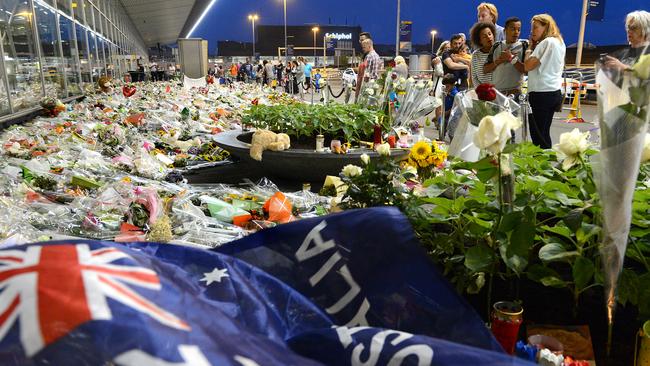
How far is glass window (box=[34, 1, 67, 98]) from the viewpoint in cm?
919

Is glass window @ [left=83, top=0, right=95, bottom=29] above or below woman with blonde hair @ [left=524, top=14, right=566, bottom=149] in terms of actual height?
above

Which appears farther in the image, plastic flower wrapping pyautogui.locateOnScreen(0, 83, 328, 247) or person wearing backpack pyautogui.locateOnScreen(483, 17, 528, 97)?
person wearing backpack pyautogui.locateOnScreen(483, 17, 528, 97)

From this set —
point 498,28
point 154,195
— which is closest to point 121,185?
point 154,195

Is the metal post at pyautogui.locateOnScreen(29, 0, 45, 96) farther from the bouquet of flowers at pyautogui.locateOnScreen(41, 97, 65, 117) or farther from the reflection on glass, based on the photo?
the reflection on glass


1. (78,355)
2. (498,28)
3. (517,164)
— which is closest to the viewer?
(78,355)

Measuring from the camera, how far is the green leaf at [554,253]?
1550mm

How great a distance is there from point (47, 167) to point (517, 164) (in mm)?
3717

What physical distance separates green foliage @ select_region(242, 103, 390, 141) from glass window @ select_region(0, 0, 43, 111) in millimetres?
3921

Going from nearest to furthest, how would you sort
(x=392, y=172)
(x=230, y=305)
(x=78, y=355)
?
(x=78, y=355) < (x=230, y=305) < (x=392, y=172)

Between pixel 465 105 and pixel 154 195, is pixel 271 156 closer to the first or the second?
pixel 154 195

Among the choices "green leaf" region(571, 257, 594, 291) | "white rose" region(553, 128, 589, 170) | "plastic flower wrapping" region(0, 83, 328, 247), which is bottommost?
"plastic flower wrapping" region(0, 83, 328, 247)

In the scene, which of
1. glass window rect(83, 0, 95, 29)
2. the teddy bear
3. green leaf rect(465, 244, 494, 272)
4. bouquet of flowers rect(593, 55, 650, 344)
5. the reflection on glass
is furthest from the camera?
glass window rect(83, 0, 95, 29)

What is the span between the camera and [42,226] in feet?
9.92

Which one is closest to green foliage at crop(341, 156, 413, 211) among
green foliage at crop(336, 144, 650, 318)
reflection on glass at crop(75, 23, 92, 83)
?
green foliage at crop(336, 144, 650, 318)
